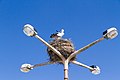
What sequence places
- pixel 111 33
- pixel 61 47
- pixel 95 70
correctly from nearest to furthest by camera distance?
pixel 111 33, pixel 95 70, pixel 61 47

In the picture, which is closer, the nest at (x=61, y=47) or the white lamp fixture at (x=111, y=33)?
the white lamp fixture at (x=111, y=33)

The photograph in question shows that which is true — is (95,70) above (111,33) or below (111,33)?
below

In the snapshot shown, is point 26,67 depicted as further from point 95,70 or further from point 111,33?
point 111,33

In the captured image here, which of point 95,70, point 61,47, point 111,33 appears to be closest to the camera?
point 111,33

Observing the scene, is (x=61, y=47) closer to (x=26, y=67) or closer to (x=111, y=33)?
(x=26, y=67)

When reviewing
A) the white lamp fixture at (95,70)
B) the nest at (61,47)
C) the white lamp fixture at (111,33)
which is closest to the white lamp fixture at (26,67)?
the nest at (61,47)

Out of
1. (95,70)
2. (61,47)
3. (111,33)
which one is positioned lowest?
(95,70)

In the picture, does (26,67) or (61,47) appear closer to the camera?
(26,67)

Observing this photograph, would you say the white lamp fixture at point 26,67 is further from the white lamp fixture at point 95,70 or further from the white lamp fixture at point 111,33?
the white lamp fixture at point 111,33

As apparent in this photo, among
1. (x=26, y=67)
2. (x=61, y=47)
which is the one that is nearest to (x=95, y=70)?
(x=61, y=47)

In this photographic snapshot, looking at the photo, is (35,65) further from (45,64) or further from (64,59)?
(64,59)

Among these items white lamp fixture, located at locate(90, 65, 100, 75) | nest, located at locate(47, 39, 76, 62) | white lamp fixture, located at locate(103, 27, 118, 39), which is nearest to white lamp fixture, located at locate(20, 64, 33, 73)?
nest, located at locate(47, 39, 76, 62)

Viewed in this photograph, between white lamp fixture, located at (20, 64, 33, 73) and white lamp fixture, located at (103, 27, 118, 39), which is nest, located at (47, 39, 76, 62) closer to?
white lamp fixture, located at (20, 64, 33, 73)

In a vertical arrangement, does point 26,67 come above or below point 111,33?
below
